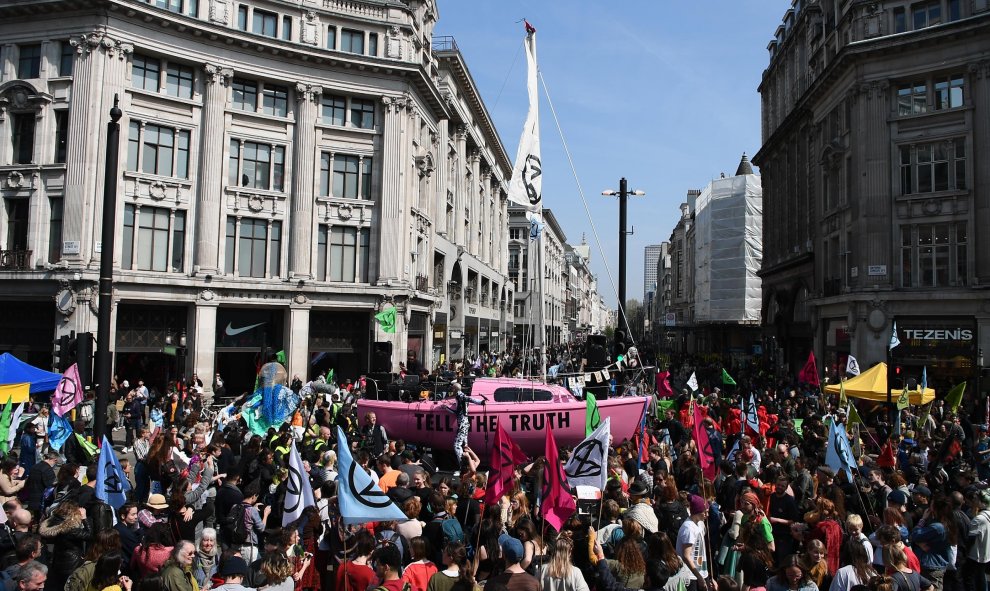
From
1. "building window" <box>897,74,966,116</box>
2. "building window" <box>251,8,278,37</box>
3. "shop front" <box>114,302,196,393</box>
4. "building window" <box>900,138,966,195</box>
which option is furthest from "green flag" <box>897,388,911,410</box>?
A: "building window" <box>251,8,278,37</box>

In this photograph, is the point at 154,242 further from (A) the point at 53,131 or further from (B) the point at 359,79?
(B) the point at 359,79

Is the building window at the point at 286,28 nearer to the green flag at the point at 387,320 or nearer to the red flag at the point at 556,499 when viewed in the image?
the green flag at the point at 387,320

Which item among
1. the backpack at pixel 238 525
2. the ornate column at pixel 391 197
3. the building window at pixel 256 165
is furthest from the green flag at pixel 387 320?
the backpack at pixel 238 525

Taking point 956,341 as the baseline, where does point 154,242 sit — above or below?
above

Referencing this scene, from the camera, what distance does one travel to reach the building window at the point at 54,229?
30.3 m

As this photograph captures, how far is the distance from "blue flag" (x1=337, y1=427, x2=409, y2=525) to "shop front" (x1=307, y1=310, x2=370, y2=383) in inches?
1104

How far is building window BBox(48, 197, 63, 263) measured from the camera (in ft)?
99.3

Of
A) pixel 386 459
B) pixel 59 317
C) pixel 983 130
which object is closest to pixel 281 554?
pixel 386 459

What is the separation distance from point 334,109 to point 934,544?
3364 centimetres

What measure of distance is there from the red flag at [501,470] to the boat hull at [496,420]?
659 centimetres

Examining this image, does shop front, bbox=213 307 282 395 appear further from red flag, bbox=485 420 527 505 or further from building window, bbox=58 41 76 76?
red flag, bbox=485 420 527 505

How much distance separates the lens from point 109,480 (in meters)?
9.20

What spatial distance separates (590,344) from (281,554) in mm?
17896

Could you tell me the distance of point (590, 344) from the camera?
23.8m
